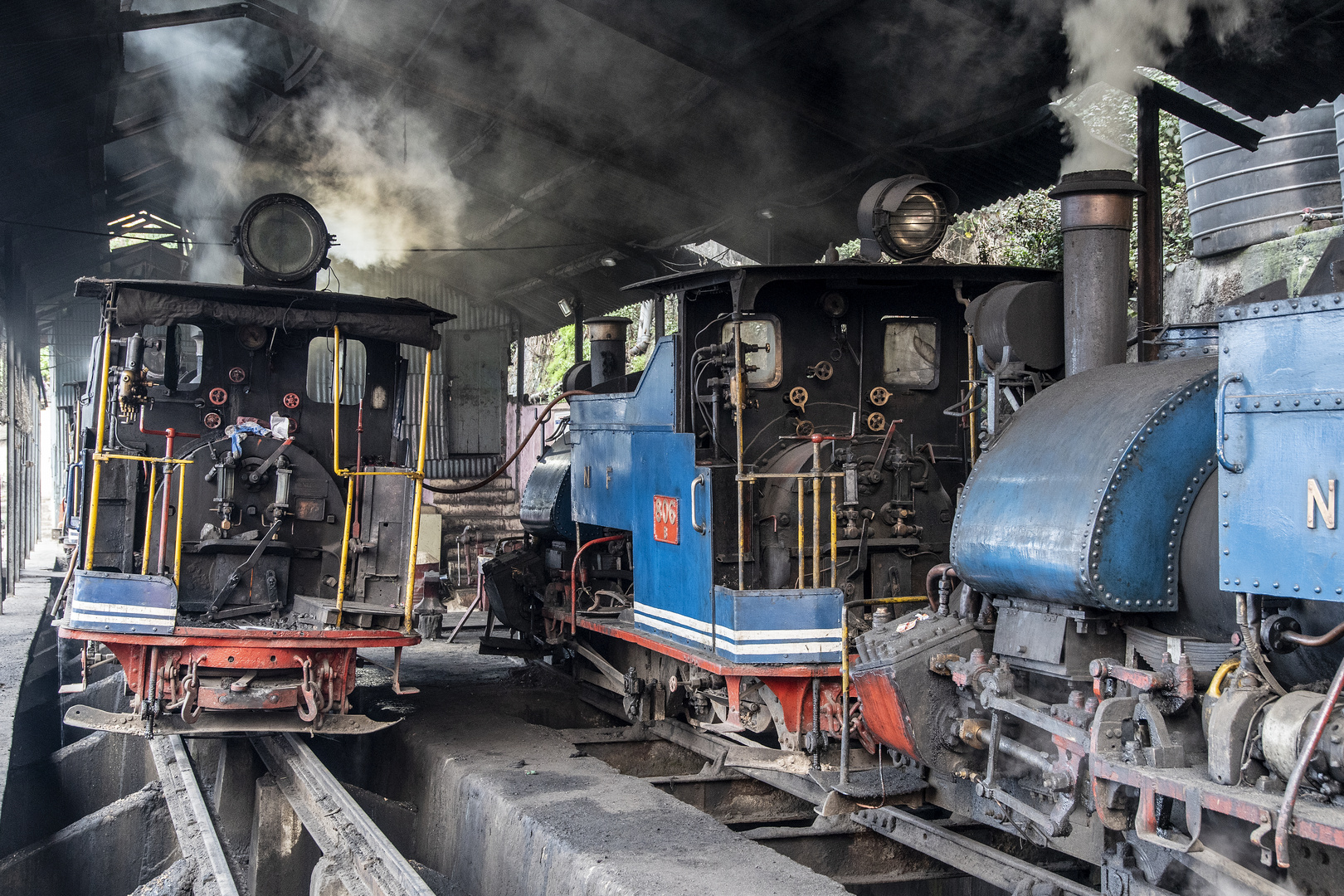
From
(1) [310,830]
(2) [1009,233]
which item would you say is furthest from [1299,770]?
(2) [1009,233]

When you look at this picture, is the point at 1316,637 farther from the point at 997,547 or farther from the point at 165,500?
the point at 165,500

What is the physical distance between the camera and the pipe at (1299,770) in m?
3.17

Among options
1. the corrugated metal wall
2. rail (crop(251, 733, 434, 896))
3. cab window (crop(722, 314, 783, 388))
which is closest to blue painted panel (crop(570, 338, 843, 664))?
cab window (crop(722, 314, 783, 388))

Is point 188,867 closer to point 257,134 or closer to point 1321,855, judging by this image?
point 1321,855

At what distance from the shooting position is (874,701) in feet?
17.8

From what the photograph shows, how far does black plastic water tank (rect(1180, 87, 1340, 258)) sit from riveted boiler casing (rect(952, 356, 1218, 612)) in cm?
922

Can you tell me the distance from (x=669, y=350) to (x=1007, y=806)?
369 centimetres

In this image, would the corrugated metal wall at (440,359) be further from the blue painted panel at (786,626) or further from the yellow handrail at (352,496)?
the blue painted panel at (786,626)

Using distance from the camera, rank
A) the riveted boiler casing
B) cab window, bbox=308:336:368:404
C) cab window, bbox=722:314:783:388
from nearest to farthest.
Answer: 1. the riveted boiler casing
2. cab window, bbox=722:314:783:388
3. cab window, bbox=308:336:368:404

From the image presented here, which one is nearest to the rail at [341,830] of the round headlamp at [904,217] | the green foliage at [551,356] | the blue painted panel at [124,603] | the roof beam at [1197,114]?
the blue painted panel at [124,603]

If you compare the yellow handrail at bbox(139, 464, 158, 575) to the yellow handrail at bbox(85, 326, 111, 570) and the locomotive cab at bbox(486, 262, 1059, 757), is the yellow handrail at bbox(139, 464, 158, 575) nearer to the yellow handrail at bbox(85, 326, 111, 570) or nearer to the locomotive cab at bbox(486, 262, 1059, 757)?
the yellow handrail at bbox(85, 326, 111, 570)

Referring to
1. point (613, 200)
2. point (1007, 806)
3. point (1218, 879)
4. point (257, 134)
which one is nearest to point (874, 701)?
point (1007, 806)

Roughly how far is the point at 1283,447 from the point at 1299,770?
97 centimetres

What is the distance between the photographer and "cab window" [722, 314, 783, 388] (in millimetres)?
7336
